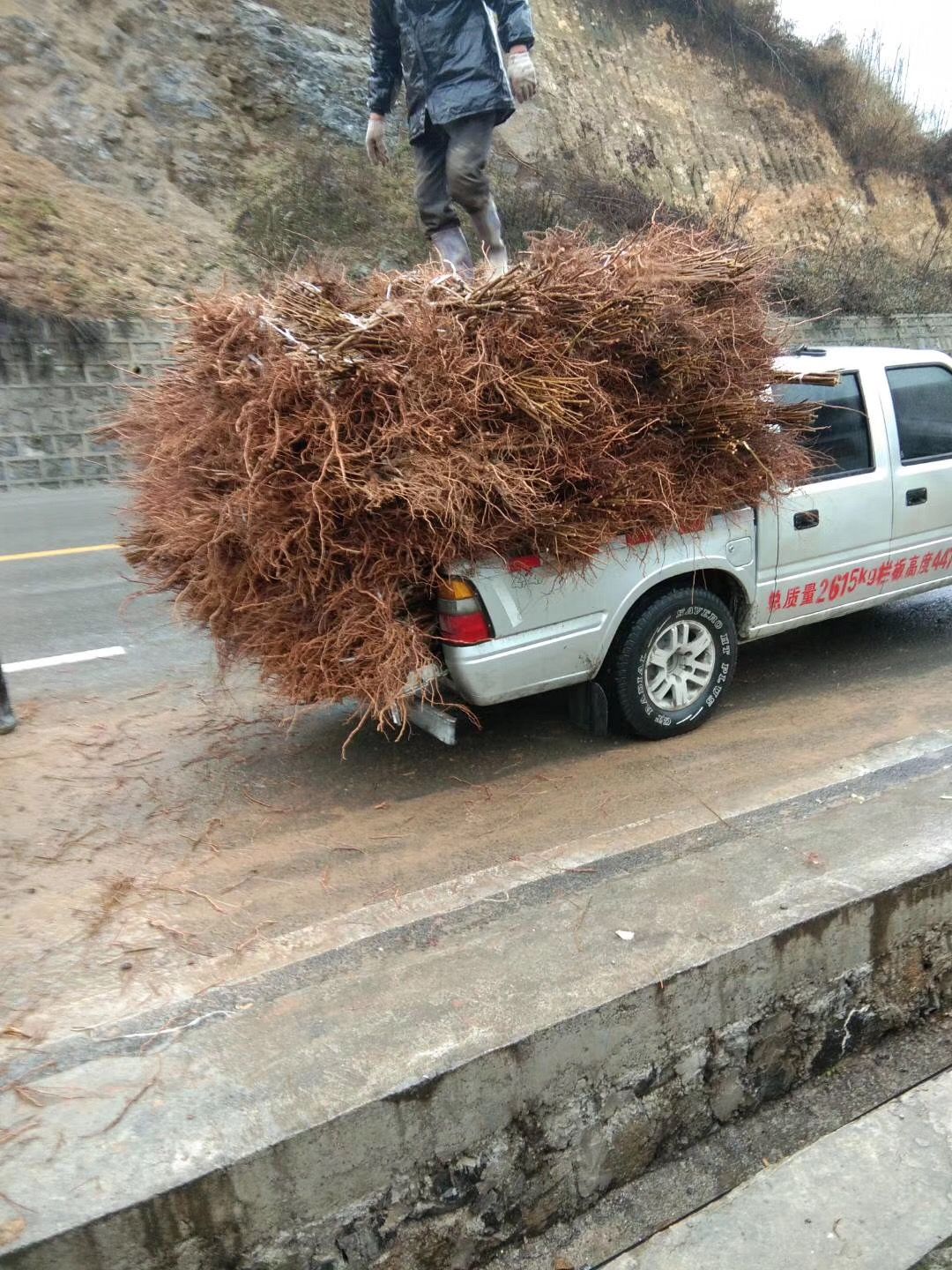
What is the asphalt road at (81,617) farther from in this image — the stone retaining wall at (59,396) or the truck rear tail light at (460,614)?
the stone retaining wall at (59,396)

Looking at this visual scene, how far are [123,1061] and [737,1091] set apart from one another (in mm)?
1890

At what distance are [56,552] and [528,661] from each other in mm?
6566

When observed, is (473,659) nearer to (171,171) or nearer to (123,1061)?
(123,1061)

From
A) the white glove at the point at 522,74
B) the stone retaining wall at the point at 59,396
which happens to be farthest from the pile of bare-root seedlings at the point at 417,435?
the stone retaining wall at the point at 59,396

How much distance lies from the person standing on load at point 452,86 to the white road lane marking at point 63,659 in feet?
11.0

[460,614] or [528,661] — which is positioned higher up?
[460,614]

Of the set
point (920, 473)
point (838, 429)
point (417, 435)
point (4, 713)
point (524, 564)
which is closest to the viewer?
point (417, 435)

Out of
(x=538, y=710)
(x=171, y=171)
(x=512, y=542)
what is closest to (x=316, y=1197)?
(x=512, y=542)

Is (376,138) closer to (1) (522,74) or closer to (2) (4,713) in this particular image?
(1) (522,74)

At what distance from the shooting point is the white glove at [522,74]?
640 centimetres

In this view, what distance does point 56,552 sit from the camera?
368 inches

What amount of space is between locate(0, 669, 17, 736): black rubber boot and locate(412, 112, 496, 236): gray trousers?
14.3 ft

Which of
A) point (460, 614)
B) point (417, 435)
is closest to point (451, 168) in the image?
point (417, 435)

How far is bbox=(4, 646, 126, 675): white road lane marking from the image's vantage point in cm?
623
